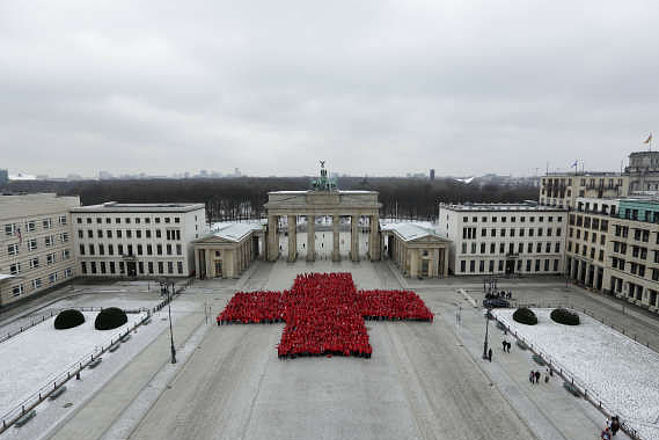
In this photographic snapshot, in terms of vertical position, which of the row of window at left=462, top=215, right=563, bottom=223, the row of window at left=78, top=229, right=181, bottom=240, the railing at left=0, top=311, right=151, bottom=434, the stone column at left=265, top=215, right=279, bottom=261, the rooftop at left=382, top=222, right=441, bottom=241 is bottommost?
the railing at left=0, top=311, right=151, bottom=434

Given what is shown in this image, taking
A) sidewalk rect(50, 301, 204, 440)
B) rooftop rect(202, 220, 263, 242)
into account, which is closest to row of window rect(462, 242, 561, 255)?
rooftop rect(202, 220, 263, 242)

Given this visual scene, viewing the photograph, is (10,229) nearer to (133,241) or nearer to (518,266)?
(133,241)

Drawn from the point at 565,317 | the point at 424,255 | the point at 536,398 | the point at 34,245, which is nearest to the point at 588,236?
the point at 565,317

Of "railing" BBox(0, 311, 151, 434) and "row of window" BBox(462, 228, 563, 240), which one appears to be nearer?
"railing" BBox(0, 311, 151, 434)

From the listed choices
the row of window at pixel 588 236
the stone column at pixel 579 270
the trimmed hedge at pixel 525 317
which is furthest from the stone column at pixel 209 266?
the row of window at pixel 588 236

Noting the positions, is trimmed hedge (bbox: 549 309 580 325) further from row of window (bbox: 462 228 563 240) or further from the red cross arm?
row of window (bbox: 462 228 563 240)

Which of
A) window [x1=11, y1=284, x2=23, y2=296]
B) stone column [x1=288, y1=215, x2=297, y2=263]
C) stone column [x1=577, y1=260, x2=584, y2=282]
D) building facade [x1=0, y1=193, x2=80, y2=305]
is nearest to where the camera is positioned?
building facade [x1=0, y1=193, x2=80, y2=305]
